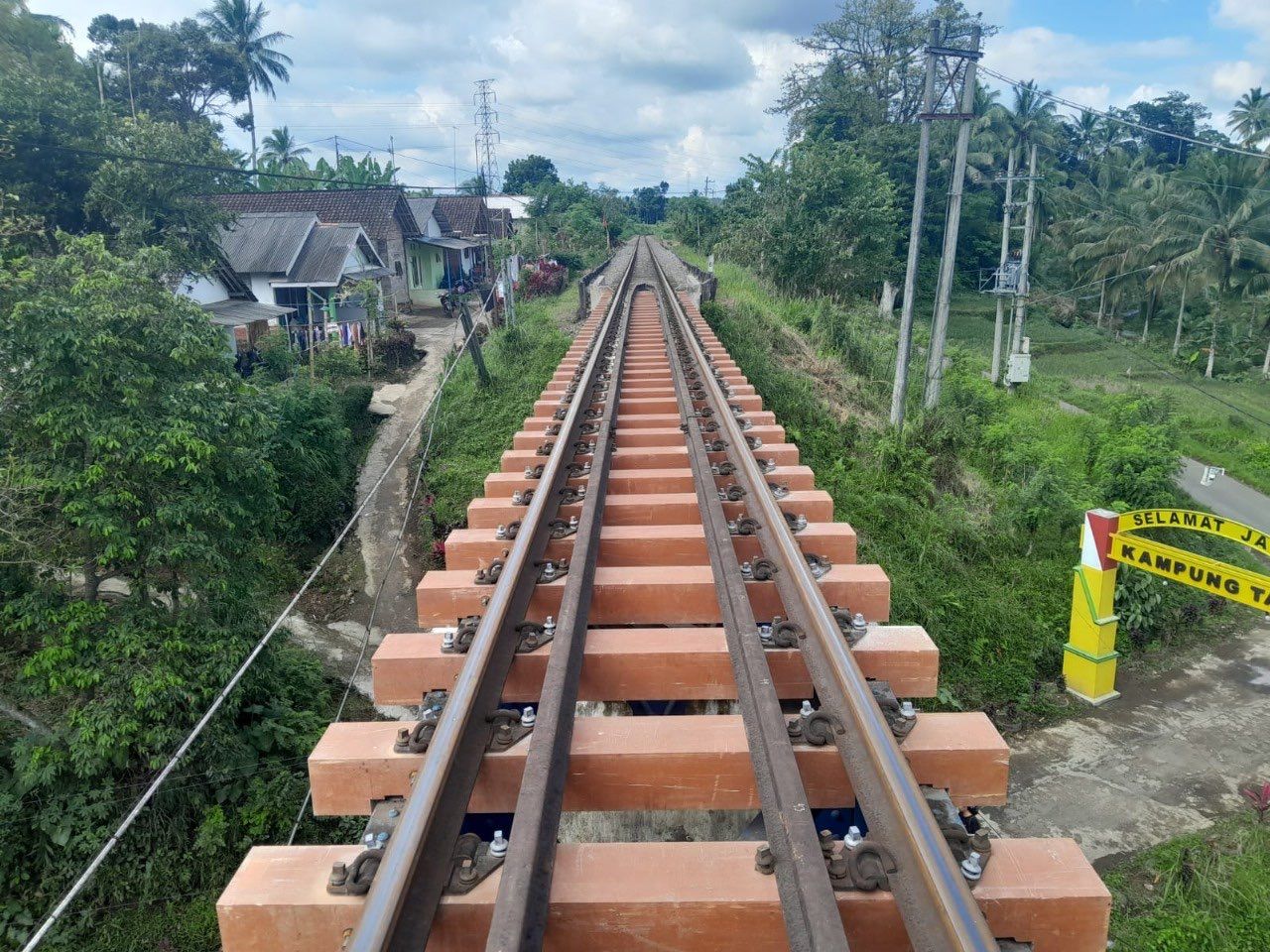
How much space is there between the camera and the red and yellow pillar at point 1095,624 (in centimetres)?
650

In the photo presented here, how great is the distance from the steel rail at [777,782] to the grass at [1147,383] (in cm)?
1332

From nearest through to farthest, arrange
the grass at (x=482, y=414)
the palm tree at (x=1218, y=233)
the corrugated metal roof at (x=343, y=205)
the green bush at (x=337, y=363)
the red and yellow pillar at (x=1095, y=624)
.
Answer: the red and yellow pillar at (x=1095, y=624) → the grass at (x=482, y=414) → the green bush at (x=337, y=363) → the corrugated metal roof at (x=343, y=205) → the palm tree at (x=1218, y=233)

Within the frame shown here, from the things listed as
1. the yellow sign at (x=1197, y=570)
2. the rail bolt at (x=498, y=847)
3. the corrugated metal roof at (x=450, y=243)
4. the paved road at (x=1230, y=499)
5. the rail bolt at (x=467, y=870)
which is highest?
the corrugated metal roof at (x=450, y=243)

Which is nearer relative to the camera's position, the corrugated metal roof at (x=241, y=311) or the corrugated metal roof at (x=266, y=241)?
the corrugated metal roof at (x=241, y=311)

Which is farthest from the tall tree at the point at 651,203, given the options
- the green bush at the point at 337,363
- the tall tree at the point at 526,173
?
the green bush at the point at 337,363

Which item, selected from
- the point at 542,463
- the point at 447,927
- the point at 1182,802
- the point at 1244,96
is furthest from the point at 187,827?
the point at 1244,96

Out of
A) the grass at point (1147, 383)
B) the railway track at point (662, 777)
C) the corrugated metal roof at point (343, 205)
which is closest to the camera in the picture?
the railway track at point (662, 777)

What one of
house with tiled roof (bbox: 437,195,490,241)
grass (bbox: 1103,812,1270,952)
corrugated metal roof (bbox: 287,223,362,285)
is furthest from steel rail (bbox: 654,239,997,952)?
house with tiled roof (bbox: 437,195,490,241)

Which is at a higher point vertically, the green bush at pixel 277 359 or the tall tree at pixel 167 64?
the tall tree at pixel 167 64

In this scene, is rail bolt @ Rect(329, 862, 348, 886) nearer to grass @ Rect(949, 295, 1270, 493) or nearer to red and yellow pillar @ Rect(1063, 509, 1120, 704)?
red and yellow pillar @ Rect(1063, 509, 1120, 704)

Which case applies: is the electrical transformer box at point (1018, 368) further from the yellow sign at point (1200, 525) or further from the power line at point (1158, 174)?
the power line at point (1158, 174)

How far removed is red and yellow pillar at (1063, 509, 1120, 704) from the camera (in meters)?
6.50

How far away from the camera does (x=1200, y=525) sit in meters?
5.72

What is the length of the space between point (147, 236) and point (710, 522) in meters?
15.8
